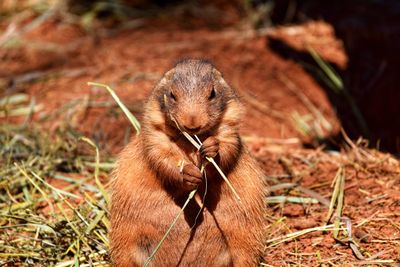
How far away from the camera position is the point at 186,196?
4273 millimetres

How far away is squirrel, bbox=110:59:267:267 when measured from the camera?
420 centimetres

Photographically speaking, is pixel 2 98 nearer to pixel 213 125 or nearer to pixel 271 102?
pixel 271 102

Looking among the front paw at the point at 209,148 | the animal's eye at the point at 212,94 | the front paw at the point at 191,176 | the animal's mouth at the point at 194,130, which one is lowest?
the front paw at the point at 191,176

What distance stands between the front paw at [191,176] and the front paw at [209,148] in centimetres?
11

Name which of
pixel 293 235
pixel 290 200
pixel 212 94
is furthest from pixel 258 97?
pixel 212 94

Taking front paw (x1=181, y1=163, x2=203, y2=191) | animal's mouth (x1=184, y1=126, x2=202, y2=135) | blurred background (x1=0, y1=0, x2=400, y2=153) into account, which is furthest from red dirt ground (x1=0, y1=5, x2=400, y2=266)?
animal's mouth (x1=184, y1=126, x2=202, y2=135)

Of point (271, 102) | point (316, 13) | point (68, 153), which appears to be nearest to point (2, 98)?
point (68, 153)

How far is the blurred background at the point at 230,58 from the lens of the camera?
7.48 metres

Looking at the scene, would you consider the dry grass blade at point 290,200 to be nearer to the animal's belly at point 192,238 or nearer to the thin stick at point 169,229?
the animal's belly at point 192,238

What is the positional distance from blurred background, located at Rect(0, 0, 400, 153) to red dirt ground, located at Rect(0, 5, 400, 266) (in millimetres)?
21

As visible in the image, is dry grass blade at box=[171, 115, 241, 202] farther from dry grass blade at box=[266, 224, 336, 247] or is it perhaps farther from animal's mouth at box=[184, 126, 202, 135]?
dry grass blade at box=[266, 224, 336, 247]

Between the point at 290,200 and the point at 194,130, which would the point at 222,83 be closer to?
the point at 194,130

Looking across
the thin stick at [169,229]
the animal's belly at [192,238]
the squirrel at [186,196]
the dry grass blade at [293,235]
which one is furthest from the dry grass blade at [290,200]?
the thin stick at [169,229]

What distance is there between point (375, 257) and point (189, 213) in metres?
1.34
